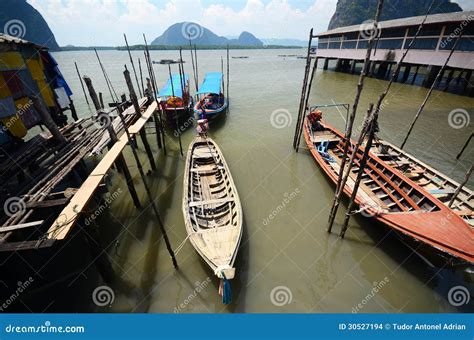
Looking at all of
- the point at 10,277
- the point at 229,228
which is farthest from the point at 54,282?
the point at 229,228

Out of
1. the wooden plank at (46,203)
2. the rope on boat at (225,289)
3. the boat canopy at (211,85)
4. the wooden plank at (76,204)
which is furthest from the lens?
the boat canopy at (211,85)

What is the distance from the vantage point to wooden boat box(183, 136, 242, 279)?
6.88 metres

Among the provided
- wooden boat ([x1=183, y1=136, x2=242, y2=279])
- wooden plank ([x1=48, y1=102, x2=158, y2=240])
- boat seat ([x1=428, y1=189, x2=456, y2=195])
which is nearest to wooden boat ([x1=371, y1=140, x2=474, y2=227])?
boat seat ([x1=428, y1=189, x2=456, y2=195])

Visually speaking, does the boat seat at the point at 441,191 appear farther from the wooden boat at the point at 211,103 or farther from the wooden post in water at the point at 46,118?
the wooden post in water at the point at 46,118

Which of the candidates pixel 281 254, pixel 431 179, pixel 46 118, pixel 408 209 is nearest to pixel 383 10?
pixel 431 179

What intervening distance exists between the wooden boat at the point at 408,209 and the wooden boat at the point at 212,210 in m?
4.89

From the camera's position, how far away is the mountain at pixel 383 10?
4054 inches

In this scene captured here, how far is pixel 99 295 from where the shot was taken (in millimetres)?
7195

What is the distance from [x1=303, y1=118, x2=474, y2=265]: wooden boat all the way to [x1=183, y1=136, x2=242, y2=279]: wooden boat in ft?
16.1

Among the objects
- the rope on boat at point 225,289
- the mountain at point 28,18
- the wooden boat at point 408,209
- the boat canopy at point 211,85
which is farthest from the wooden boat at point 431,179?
the mountain at point 28,18

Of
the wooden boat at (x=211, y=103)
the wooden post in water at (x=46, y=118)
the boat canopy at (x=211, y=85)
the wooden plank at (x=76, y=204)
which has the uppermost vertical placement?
the wooden post in water at (x=46, y=118)

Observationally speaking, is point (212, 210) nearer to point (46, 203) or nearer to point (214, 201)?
point (214, 201)

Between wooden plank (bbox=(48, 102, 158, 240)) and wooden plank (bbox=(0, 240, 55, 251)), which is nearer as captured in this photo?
wooden plank (bbox=(0, 240, 55, 251))

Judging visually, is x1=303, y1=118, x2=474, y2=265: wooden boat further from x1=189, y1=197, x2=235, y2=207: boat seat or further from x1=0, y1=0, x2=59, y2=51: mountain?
x1=0, y1=0, x2=59, y2=51: mountain
